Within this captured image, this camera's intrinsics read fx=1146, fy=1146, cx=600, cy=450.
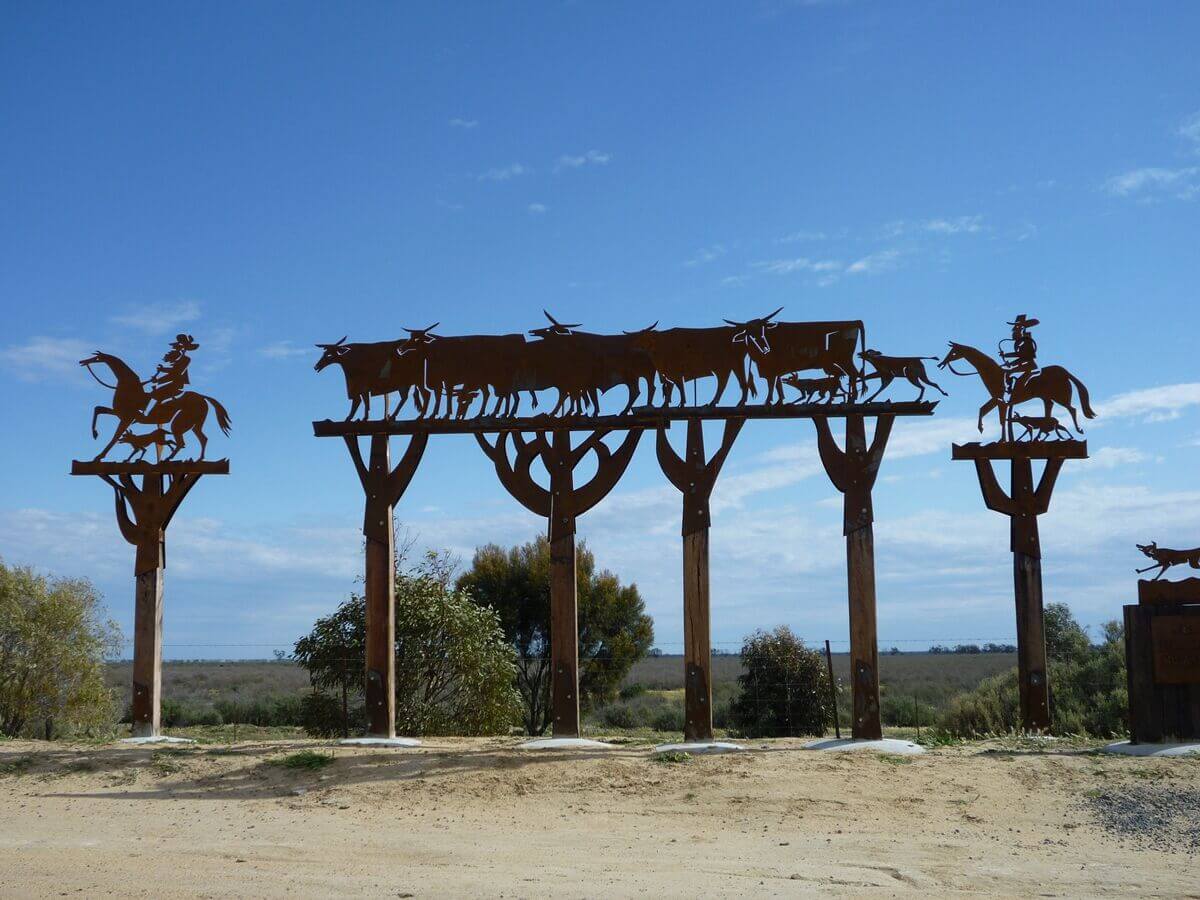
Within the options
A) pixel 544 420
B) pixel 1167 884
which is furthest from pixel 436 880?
pixel 544 420

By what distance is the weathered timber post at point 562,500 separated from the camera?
1248 cm

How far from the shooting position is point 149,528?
528 inches

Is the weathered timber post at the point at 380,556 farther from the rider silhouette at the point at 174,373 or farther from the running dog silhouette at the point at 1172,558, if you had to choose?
the running dog silhouette at the point at 1172,558

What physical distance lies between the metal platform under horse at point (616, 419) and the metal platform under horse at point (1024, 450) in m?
0.89

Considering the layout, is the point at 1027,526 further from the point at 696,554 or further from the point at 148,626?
the point at 148,626

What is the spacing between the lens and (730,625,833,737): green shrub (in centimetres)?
1855

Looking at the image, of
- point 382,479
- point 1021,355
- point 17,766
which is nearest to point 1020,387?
point 1021,355

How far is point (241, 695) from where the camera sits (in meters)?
32.8

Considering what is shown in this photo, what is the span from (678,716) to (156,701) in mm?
12526

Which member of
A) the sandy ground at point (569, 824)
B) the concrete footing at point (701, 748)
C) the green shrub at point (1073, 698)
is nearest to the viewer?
the sandy ground at point (569, 824)

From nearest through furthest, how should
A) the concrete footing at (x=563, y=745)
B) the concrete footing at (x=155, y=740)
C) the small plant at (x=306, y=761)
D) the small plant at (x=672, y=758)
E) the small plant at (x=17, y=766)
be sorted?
1. the small plant at (x=672, y=758)
2. the small plant at (x=306, y=761)
3. the small plant at (x=17, y=766)
4. the concrete footing at (x=563, y=745)
5. the concrete footing at (x=155, y=740)

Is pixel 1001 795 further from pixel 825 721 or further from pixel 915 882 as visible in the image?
pixel 825 721

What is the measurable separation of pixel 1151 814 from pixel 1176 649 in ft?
10.8

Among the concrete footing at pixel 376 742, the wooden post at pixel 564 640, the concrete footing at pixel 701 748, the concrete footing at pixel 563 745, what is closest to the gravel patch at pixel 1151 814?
the concrete footing at pixel 701 748
